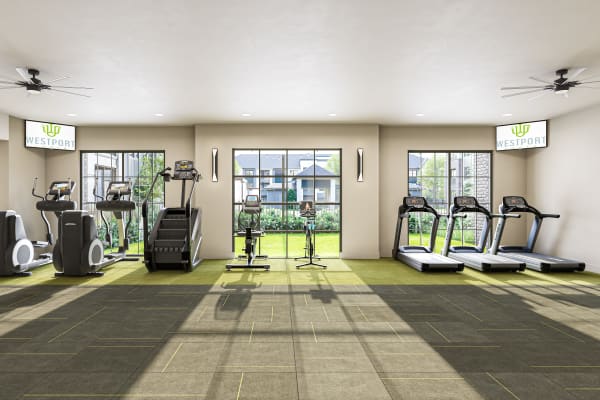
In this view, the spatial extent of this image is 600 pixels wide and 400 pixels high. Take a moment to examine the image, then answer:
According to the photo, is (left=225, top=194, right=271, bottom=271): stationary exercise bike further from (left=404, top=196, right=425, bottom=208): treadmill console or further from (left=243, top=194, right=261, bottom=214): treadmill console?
(left=404, top=196, right=425, bottom=208): treadmill console

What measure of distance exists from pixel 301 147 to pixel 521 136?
4843 millimetres

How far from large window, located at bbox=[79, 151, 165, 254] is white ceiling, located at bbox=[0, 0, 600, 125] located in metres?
2.08

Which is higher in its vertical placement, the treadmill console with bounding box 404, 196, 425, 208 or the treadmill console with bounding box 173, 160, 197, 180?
the treadmill console with bounding box 173, 160, 197, 180

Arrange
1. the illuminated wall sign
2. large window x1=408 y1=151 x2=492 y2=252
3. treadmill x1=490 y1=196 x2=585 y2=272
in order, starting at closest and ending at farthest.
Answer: treadmill x1=490 y1=196 x2=585 y2=272 → the illuminated wall sign → large window x1=408 y1=151 x2=492 y2=252

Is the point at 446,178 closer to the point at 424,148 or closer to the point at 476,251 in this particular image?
the point at 424,148

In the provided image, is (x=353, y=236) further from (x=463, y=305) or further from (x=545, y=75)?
(x=545, y=75)

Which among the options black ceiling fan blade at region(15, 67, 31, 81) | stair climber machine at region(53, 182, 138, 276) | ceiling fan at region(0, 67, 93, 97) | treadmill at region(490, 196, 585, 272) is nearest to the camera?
black ceiling fan blade at region(15, 67, 31, 81)

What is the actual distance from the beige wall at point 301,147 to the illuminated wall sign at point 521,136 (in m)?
2.85

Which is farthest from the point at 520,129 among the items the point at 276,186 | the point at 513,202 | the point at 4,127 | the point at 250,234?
the point at 4,127

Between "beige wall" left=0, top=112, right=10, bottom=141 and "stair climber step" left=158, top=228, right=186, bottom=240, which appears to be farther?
"beige wall" left=0, top=112, right=10, bottom=141

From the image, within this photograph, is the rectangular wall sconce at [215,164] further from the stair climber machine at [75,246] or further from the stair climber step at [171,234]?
the stair climber machine at [75,246]

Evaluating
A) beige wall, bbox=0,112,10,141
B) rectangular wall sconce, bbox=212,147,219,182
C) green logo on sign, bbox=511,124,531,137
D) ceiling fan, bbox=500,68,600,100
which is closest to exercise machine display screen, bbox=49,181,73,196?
beige wall, bbox=0,112,10,141

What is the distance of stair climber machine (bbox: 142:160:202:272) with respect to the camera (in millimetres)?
6738

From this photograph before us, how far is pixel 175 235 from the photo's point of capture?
711 centimetres
